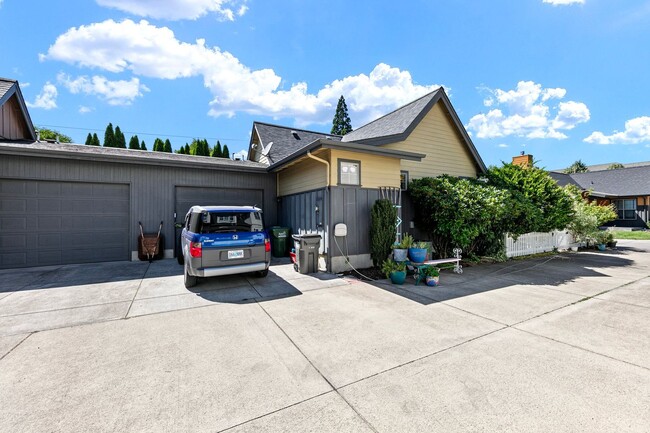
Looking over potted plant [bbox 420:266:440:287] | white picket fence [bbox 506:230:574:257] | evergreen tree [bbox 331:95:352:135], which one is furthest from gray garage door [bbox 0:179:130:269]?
evergreen tree [bbox 331:95:352:135]

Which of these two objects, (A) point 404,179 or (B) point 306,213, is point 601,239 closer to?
(A) point 404,179

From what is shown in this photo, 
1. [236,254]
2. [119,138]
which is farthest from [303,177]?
[119,138]

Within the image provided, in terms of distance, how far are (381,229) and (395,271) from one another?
1.46 meters

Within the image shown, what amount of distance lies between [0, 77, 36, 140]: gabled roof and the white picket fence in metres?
19.7

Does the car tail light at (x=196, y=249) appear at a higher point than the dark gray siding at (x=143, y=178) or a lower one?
lower

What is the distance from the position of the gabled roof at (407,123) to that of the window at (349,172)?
7.65 ft

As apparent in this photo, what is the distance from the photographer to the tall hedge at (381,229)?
297 inches

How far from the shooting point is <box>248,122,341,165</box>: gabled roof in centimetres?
1380

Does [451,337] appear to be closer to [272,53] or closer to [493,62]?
[272,53]

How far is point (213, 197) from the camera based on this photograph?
10297mm

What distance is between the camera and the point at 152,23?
28.2 feet

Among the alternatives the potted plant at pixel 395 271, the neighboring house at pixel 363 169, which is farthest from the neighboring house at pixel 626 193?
the potted plant at pixel 395 271

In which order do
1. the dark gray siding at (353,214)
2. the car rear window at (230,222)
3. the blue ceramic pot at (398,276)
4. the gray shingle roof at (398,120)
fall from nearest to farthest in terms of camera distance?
the car rear window at (230,222) → the blue ceramic pot at (398,276) → the dark gray siding at (353,214) → the gray shingle roof at (398,120)

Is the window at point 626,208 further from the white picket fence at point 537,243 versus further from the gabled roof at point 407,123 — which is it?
the gabled roof at point 407,123
